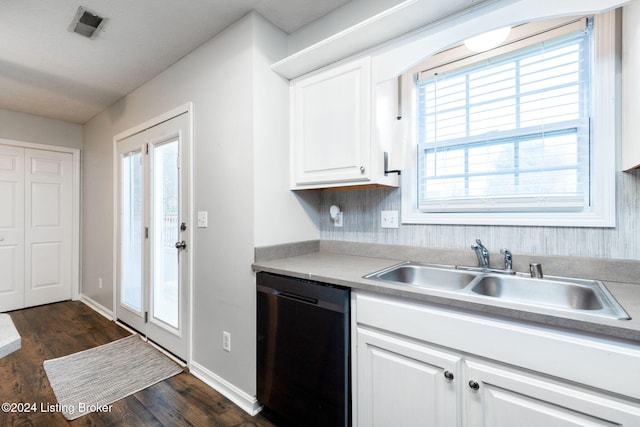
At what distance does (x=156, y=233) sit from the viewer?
8.71ft

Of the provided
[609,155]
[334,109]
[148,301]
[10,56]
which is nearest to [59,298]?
[148,301]

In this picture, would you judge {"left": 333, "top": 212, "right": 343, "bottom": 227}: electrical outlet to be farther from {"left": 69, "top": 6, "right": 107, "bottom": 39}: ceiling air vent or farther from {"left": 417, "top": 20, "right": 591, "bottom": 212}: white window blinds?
{"left": 69, "top": 6, "right": 107, "bottom": 39}: ceiling air vent

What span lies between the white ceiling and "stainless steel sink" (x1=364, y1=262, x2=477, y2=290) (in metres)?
1.64

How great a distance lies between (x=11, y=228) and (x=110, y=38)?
3.04m

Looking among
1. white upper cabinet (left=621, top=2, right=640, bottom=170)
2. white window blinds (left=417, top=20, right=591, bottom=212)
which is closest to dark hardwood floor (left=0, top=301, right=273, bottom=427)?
white window blinds (left=417, top=20, right=591, bottom=212)

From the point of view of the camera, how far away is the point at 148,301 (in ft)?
8.87

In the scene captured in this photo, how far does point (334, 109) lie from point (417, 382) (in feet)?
4.79

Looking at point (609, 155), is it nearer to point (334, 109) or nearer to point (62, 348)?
point (334, 109)

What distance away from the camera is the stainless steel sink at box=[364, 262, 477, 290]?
1542mm

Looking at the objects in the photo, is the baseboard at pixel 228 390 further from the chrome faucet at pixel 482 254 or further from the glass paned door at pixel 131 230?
the chrome faucet at pixel 482 254

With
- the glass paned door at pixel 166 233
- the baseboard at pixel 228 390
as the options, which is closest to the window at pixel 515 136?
the baseboard at pixel 228 390

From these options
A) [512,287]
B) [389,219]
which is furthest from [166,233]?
[512,287]

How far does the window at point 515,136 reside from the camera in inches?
55.5

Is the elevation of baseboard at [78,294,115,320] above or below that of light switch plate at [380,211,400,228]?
below
